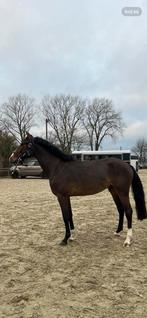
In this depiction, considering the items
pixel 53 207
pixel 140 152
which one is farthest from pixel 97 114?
pixel 53 207

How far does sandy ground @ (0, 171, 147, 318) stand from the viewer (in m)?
3.74

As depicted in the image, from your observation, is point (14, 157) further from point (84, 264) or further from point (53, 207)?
point (53, 207)

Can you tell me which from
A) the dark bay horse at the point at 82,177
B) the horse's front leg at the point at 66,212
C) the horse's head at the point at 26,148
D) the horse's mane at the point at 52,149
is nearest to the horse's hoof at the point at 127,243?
the dark bay horse at the point at 82,177

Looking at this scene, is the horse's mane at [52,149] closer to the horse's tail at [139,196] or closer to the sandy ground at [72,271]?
the horse's tail at [139,196]

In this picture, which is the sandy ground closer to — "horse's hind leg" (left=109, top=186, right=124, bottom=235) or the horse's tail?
"horse's hind leg" (left=109, top=186, right=124, bottom=235)

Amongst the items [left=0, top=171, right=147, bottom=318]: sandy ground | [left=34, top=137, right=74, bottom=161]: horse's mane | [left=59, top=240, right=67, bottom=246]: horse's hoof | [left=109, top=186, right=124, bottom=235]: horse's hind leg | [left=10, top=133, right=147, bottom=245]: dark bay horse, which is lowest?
[left=0, top=171, right=147, bottom=318]: sandy ground

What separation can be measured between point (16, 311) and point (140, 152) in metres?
88.4

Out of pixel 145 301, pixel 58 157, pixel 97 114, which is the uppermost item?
pixel 97 114

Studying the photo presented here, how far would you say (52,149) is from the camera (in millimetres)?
6941

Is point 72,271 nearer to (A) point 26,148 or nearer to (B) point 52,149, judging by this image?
(B) point 52,149

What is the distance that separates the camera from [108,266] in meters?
5.07

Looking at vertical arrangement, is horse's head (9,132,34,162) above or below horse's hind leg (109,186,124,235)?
above

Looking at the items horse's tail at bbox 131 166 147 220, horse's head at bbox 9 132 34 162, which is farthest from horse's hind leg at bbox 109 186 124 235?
horse's head at bbox 9 132 34 162

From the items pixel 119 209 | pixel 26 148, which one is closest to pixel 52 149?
pixel 26 148
